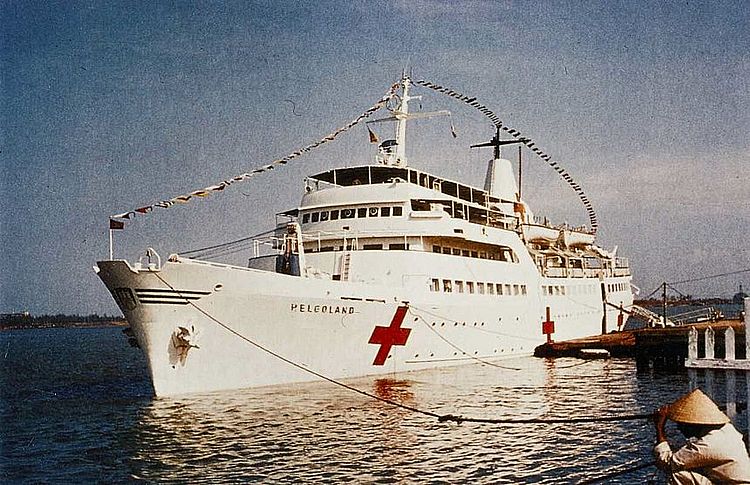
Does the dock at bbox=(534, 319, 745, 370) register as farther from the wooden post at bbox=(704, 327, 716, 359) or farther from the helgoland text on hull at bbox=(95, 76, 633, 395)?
the wooden post at bbox=(704, 327, 716, 359)

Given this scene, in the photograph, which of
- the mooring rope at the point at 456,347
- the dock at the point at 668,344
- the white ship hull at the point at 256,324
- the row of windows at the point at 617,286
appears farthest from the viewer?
the row of windows at the point at 617,286

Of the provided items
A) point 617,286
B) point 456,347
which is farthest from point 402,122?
point 617,286

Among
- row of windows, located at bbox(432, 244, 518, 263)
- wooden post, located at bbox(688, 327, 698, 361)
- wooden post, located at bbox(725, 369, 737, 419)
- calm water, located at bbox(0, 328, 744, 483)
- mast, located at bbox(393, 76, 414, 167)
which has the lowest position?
calm water, located at bbox(0, 328, 744, 483)

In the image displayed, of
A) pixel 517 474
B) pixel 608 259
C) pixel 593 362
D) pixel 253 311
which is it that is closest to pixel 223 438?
pixel 253 311

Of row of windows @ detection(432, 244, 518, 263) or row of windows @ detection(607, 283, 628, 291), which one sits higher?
row of windows @ detection(432, 244, 518, 263)

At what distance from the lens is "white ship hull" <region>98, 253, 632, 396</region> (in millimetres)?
14617

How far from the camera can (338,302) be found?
16.4 meters

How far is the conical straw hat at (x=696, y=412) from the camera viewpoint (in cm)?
471

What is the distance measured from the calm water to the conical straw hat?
15.3 ft

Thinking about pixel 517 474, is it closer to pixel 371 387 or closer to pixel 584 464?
pixel 584 464

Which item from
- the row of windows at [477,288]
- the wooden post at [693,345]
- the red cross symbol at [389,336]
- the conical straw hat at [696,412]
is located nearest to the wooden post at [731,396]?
the wooden post at [693,345]

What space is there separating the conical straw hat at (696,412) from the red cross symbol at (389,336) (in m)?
12.6

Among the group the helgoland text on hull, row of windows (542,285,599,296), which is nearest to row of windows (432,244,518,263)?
the helgoland text on hull

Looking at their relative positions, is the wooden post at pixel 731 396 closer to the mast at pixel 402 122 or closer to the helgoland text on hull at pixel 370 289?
the helgoland text on hull at pixel 370 289
